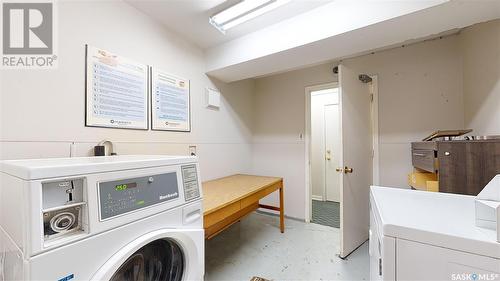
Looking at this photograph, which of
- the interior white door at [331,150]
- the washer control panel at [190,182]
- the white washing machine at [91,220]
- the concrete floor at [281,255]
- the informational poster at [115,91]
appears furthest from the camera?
the interior white door at [331,150]

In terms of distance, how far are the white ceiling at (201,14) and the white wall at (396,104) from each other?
1.37 m

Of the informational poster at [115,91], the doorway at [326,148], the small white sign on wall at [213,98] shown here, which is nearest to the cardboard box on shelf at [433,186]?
the small white sign on wall at [213,98]

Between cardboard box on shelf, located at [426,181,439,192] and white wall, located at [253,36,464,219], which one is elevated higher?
white wall, located at [253,36,464,219]

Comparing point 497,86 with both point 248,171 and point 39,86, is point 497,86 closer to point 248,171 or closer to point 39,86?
point 248,171

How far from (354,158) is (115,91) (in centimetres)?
236

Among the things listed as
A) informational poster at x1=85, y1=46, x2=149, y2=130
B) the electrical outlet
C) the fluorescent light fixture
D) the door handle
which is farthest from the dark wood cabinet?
informational poster at x1=85, y1=46, x2=149, y2=130

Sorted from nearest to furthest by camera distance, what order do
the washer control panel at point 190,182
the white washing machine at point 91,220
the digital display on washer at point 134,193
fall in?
the white washing machine at point 91,220
the digital display on washer at point 134,193
the washer control panel at point 190,182

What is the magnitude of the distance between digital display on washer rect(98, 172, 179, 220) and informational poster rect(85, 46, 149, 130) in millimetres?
929

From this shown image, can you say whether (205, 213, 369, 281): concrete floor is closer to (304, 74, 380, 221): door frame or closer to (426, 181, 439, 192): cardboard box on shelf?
(304, 74, 380, 221): door frame

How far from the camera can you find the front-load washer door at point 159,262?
3.02 ft

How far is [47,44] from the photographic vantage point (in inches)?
48.5

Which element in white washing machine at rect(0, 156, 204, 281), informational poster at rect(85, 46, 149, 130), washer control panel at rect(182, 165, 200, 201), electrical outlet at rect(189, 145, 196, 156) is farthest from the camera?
electrical outlet at rect(189, 145, 196, 156)

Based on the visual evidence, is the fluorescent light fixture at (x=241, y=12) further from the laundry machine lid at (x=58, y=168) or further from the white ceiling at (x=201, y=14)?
the laundry machine lid at (x=58, y=168)

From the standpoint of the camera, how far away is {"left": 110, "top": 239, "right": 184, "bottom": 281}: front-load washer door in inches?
36.3
